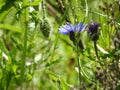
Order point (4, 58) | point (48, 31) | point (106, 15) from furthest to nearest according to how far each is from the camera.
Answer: point (4, 58) → point (48, 31) → point (106, 15)

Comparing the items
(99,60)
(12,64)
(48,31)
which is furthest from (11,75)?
(99,60)

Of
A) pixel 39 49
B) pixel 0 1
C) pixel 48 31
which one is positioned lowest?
pixel 39 49

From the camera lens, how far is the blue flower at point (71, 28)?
140 cm

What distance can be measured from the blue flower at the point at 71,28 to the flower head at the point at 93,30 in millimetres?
23

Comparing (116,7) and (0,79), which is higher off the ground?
(116,7)

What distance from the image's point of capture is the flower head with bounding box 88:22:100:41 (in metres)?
1.39

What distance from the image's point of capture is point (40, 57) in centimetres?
181

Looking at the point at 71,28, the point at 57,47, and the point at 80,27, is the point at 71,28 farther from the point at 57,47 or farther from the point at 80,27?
the point at 57,47

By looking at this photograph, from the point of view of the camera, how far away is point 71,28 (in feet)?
4.69

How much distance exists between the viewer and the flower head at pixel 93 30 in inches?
54.9

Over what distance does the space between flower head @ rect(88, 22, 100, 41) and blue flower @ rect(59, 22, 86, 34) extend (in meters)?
0.02

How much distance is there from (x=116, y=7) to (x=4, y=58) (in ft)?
1.62

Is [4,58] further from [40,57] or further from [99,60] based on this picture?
[99,60]

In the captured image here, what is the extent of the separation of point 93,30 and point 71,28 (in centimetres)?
8
